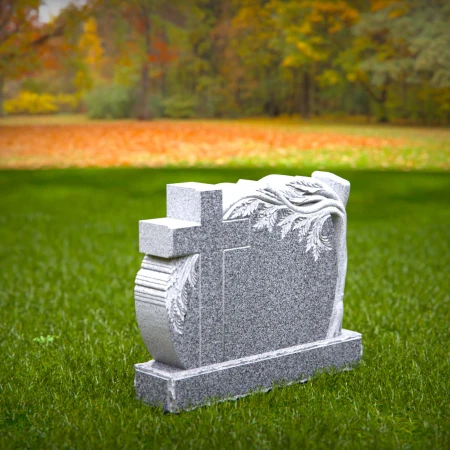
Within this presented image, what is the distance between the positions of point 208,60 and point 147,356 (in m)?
16.3

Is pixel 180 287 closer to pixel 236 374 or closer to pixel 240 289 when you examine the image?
pixel 240 289

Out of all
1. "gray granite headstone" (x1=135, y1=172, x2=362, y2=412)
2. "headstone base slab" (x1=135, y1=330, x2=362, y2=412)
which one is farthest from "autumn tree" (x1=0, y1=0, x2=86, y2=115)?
"headstone base slab" (x1=135, y1=330, x2=362, y2=412)

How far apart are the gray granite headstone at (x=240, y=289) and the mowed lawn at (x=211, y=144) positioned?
13619 millimetres

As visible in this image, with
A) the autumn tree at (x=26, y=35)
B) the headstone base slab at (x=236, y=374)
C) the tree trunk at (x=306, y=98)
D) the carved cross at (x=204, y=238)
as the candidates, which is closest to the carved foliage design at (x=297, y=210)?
the carved cross at (x=204, y=238)

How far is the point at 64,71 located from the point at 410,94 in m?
9.23

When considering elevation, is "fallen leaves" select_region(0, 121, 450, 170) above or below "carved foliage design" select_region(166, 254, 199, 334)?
above

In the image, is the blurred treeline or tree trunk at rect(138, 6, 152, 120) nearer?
the blurred treeline

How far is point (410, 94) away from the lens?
62.1 ft

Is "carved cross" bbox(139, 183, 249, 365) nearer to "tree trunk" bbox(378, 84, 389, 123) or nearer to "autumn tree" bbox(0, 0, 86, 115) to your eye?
"tree trunk" bbox(378, 84, 389, 123)

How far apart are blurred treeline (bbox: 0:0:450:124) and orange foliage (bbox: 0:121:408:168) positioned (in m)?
0.53

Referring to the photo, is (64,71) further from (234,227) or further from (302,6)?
(234,227)

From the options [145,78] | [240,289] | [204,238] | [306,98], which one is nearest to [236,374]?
[240,289]

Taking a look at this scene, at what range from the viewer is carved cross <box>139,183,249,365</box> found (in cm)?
492

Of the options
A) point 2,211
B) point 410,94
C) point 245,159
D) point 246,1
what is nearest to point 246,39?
point 246,1
